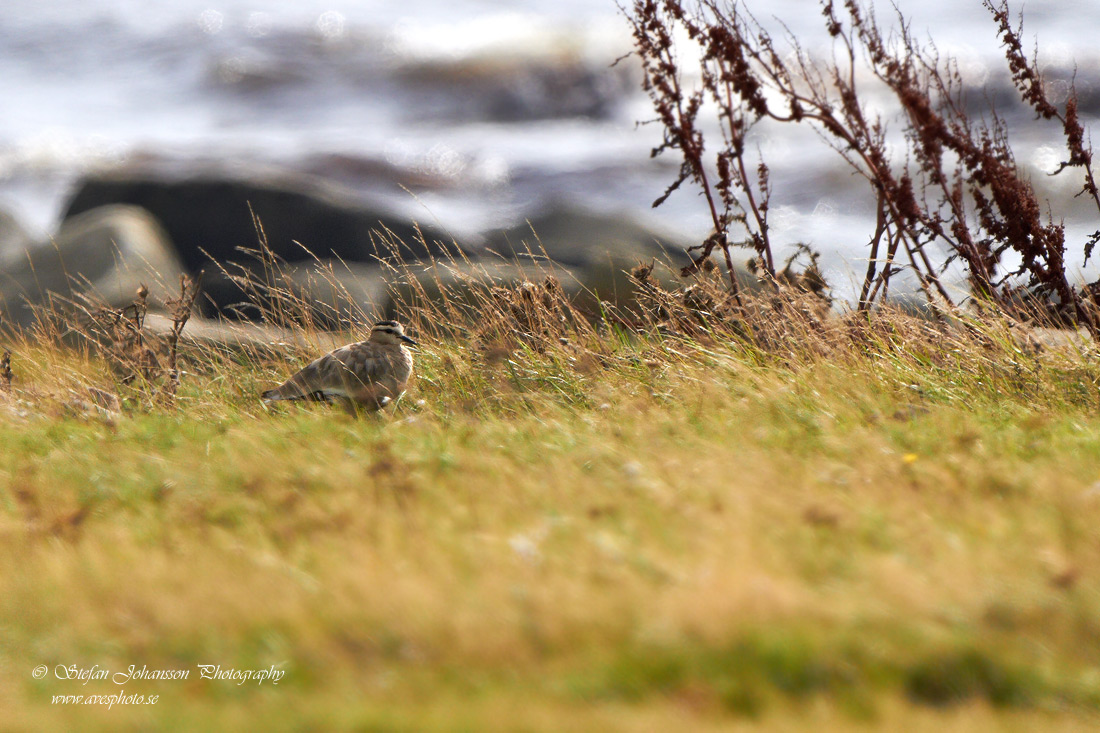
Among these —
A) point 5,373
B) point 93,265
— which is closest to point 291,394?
point 5,373

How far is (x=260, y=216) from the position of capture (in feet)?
60.2

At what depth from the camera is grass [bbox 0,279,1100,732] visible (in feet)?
11.5

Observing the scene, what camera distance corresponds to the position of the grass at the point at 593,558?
349cm

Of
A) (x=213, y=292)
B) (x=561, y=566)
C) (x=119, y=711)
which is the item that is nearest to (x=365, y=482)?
(x=561, y=566)

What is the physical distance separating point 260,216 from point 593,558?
1551cm

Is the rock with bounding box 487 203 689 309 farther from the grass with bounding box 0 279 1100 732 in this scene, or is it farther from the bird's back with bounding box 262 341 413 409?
the grass with bounding box 0 279 1100 732

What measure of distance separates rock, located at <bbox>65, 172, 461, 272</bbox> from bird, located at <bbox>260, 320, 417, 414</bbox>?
32.0ft

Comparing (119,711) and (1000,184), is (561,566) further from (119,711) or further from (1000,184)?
(1000,184)

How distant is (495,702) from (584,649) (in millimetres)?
465

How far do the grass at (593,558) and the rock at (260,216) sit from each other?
10.7 meters

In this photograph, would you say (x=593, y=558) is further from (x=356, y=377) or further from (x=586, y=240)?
(x=586, y=240)

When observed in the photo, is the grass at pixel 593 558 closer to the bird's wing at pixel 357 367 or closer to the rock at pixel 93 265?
the bird's wing at pixel 357 367

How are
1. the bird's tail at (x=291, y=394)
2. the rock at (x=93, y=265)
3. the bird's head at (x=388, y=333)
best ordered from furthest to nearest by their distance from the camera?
the rock at (x=93, y=265), the bird's head at (x=388, y=333), the bird's tail at (x=291, y=394)

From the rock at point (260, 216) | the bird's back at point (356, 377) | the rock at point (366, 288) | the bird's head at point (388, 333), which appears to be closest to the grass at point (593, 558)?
the bird's back at point (356, 377)
